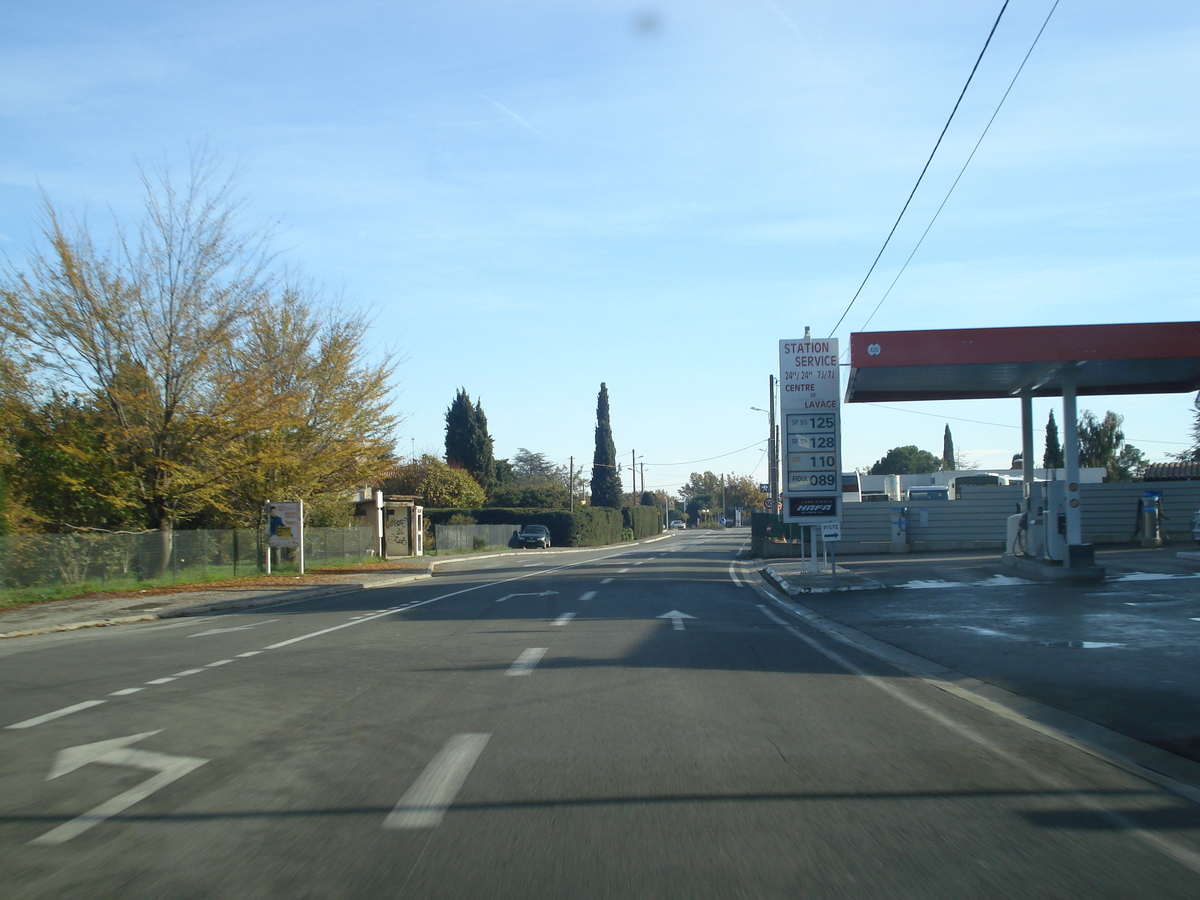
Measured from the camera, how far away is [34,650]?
1352cm

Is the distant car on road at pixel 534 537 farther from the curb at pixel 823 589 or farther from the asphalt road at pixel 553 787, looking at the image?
the asphalt road at pixel 553 787

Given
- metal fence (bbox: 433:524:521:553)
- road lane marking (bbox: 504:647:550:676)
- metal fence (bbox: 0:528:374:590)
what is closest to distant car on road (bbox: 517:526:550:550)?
metal fence (bbox: 433:524:521:553)

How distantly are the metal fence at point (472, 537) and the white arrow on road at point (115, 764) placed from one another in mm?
44775

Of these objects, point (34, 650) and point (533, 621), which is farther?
point (533, 621)

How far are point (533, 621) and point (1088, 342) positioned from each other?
1366 cm

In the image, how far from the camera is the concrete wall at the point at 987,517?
103 ft

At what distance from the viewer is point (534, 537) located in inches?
2445

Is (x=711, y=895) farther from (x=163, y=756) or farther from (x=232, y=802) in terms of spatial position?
(x=163, y=756)

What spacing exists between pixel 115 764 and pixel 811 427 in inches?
739

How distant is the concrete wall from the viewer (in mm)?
31281

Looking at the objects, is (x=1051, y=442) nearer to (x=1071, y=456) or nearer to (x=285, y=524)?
(x=1071, y=456)

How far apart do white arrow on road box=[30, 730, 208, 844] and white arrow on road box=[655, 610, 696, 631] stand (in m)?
8.48

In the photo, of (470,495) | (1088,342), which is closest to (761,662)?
(1088,342)

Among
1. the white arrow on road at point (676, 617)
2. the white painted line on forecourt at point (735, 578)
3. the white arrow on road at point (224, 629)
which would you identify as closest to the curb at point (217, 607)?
the white arrow on road at point (224, 629)
